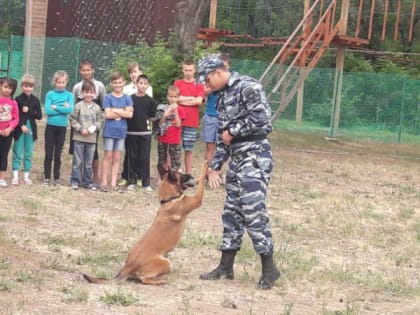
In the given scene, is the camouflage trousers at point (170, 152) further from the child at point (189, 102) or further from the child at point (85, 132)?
the child at point (85, 132)

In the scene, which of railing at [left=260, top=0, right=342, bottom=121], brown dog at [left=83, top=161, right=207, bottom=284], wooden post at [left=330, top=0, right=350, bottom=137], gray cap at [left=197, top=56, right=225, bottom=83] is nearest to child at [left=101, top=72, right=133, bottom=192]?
brown dog at [left=83, top=161, right=207, bottom=284]

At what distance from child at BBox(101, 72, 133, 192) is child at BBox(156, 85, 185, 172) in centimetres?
48

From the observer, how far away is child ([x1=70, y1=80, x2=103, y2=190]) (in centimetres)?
1195

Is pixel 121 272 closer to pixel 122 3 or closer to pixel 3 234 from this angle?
pixel 3 234

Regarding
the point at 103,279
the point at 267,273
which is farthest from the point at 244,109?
the point at 103,279

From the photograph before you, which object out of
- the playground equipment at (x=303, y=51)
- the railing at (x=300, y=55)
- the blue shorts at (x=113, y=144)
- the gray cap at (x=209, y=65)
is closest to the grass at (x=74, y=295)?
the gray cap at (x=209, y=65)

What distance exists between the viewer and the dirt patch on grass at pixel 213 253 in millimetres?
6621

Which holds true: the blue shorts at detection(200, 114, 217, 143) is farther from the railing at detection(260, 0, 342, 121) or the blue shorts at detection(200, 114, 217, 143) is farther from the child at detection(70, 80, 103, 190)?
the railing at detection(260, 0, 342, 121)

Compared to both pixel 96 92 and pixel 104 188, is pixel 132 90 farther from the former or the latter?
pixel 104 188

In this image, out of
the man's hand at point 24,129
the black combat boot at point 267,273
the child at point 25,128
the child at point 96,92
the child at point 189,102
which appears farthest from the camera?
the child at point 189,102

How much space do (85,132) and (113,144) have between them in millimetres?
498

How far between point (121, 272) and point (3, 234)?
2.09 m

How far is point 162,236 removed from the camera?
285 inches

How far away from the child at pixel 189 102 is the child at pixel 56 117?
1677 mm
